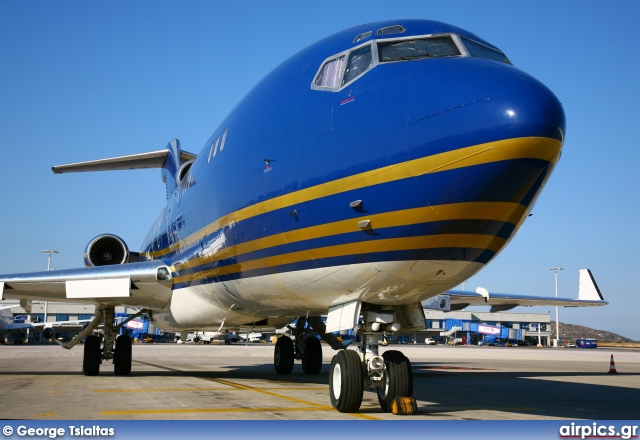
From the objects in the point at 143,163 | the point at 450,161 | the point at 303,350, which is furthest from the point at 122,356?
the point at 450,161

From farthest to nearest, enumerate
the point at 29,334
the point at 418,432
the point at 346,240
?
the point at 29,334, the point at 346,240, the point at 418,432

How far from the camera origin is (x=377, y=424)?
26.3 feet

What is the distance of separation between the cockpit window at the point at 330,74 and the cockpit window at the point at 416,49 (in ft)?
2.10

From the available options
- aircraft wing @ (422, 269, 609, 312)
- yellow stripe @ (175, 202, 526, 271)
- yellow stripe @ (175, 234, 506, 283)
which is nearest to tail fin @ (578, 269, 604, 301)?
aircraft wing @ (422, 269, 609, 312)

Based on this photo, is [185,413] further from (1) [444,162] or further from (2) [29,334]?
(2) [29,334]

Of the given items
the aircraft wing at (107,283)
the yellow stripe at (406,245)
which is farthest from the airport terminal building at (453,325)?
the yellow stripe at (406,245)

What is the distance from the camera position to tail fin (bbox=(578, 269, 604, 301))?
27344mm

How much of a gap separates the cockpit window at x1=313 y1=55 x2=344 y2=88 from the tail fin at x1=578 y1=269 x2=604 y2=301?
67.6ft

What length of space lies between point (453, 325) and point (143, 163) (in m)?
82.2

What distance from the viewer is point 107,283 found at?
55.1 ft

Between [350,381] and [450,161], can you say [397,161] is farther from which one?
[350,381]

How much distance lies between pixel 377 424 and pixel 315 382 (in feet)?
28.6

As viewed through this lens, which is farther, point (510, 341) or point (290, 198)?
point (510, 341)

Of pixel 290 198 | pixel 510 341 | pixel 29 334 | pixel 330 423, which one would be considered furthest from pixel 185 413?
pixel 510 341
